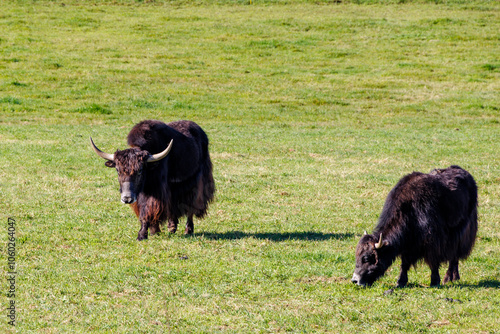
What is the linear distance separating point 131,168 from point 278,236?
271 cm

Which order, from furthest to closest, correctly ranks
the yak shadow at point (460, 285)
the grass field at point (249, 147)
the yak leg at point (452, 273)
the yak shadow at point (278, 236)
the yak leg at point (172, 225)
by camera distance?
the yak leg at point (172, 225) < the yak shadow at point (278, 236) < the yak leg at point (452, 273) < the yak shadow at point (460, 285) < the grass field at point (249, 147)

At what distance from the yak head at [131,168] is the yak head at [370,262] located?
346cm

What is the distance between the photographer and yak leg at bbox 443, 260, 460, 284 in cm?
857

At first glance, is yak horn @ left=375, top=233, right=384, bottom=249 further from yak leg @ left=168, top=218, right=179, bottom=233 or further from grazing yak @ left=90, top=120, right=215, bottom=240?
yak leg @ left=168, top=218, right=179, bottom=233

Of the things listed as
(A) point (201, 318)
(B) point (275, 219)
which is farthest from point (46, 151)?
(A) point (201, 318)

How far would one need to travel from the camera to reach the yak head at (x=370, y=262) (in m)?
7.92

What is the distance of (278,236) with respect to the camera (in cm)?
1065

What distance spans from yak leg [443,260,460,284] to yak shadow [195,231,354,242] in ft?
7.54

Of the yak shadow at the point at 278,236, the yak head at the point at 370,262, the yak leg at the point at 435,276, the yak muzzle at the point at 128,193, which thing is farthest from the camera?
the yak shadow at the point at 278,236

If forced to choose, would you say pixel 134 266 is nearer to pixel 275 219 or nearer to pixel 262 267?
pixel 262 267

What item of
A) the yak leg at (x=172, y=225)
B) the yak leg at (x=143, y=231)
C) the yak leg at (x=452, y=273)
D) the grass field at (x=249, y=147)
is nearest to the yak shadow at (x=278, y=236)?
the grass field at (x=249, y=147)

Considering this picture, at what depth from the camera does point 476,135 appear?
73.4 ft

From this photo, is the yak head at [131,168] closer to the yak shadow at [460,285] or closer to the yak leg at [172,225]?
the yak leg at [172,225]

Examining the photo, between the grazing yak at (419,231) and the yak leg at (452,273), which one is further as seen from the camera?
the yak leg at (452,273)
